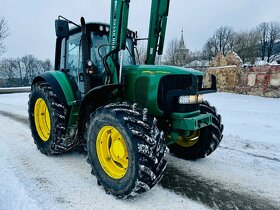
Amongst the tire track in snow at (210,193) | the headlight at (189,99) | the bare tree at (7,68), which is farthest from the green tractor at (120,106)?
the bare tree at (7,68)

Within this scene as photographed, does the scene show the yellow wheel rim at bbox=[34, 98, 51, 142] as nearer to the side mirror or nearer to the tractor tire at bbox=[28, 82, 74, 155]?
the tractor tire at bbox=[28, 82, 74, 155]

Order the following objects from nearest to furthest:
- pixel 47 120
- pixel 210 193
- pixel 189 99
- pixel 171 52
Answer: pixel 210 193, pixel 189 99, pixel 47 120, pixel 171 52

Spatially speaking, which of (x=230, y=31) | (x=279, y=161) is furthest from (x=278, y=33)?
(x=279, y=161)

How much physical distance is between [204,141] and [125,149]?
1617 millimetres

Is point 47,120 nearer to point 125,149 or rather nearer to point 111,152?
point 111,152

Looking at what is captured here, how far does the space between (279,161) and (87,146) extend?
3.28 metres

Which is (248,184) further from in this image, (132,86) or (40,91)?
(40,91)

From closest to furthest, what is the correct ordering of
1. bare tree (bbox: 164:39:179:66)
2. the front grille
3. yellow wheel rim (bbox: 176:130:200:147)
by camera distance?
1. the front grille
2. yellow wheel rim (bbox: 176:130:200:147)
3. bare tree (bbox: 164:39:179:66)

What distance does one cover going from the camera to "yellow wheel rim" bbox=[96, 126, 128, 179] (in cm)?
323

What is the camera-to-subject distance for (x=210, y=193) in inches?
128

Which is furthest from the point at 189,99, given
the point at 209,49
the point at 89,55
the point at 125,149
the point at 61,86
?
the point at 209,49

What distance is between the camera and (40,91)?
4488 mm

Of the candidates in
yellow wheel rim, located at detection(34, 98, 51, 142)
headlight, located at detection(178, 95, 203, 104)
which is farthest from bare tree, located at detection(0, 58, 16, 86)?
headlight, located at detection(178, 95, 203, 104)

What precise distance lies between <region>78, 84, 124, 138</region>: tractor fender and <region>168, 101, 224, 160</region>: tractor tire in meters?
1.55
